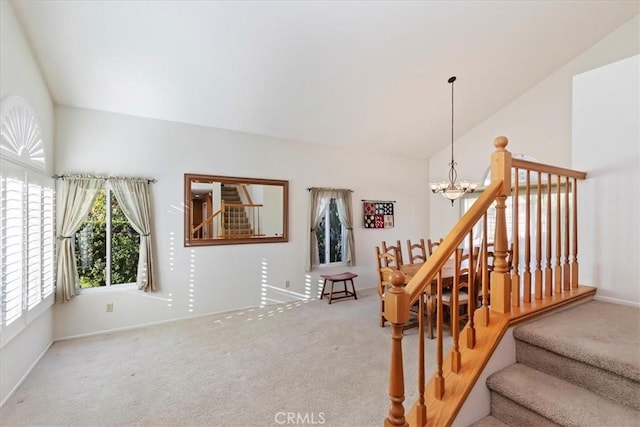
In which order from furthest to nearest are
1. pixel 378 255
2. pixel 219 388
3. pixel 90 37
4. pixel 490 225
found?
1. pixel 490 225
2. pixel 378 255
3. pixel 90 37
4. pixel 219 388

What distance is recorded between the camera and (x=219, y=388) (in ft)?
8.71

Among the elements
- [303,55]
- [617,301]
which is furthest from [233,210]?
[617,301]

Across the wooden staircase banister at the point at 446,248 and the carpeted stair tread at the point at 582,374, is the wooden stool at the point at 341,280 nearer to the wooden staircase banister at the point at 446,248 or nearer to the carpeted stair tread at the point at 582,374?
the carpeted stair tread at the point at 582,374

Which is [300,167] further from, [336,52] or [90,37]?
[90,37]

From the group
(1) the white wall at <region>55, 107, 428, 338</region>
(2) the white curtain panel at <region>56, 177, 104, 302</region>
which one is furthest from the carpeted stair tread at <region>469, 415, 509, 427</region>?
(2) the white curtain panel at <region>56, 177, 104, 302</region>

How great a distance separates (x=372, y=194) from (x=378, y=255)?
8.01ft

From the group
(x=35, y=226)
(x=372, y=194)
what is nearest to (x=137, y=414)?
(x=35, y=226)

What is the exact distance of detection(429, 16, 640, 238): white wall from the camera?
4.69 metres

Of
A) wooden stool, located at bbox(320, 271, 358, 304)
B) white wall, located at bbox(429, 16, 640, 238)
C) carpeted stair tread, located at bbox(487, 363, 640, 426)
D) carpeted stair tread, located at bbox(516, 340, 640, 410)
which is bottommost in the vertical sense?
wooden stool, located at bbox(320, 271, 358, 304)

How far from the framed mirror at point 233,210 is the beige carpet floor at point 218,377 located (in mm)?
1306

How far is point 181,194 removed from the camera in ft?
14.7

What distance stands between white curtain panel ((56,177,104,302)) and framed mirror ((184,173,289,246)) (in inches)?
46.5
